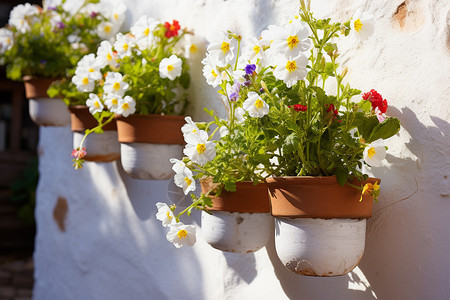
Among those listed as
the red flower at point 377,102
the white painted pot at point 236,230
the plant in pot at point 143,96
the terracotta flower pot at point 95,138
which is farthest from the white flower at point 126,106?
the red flower at point 377,102

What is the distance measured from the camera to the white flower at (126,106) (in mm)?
1756

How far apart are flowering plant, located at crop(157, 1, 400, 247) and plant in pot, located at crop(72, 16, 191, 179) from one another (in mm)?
496

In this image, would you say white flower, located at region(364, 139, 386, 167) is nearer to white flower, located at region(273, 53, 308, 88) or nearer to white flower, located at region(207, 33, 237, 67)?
white flower, located at region(273, 53, 308, 88)

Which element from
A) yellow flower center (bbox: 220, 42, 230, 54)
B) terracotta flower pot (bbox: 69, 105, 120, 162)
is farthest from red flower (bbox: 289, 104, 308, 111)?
terracotta flower pot (bbox: 69, 105, 120, 162)

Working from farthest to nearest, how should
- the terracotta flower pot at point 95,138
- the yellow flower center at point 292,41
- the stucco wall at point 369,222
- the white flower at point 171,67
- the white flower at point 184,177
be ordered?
1. the terracotta flower pot at point 95,138
2. the white flower at point 171,67
3. the white flower at point 184,177
4. the stucco wall at point 369,222
5. the yellow flower center at point 292,41

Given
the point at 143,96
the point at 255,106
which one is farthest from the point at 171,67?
the point at 255,106

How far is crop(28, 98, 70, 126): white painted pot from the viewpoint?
2588mm

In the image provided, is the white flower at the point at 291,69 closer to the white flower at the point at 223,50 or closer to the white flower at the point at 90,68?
the white flower at the point at 223,50

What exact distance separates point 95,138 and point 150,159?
0.41m

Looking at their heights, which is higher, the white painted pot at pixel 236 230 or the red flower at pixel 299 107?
the red flower at pixel 299 107

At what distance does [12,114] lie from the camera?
293 inches

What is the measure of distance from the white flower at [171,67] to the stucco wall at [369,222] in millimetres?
197

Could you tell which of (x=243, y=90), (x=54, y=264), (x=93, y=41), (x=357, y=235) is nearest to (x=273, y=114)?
(x=243, y=90)

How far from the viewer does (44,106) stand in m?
2.59
